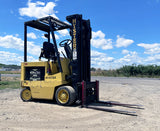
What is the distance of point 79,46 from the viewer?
7.70m

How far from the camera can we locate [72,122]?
5043 millimetres

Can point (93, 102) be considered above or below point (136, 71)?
below

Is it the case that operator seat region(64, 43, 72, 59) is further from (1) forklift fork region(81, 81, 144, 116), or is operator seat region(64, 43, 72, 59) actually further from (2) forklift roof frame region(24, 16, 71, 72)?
(1) forklift fork region(81, 81, 144, 116)

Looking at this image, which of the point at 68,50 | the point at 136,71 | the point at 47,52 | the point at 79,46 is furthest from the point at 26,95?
the point at 136,71

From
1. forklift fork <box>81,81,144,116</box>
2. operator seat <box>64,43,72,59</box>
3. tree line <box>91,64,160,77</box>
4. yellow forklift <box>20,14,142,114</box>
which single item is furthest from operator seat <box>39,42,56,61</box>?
tree line <box>91,64,160,77</box>

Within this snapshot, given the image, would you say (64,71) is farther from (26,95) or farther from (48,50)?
(26,95)

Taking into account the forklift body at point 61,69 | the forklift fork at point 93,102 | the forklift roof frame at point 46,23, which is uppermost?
the forklift roof frame at point 46,23

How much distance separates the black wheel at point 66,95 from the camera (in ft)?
23.0

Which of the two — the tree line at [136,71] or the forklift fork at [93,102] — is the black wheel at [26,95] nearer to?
the forklift fork at [93,102]

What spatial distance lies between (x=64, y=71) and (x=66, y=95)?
1.07 meters

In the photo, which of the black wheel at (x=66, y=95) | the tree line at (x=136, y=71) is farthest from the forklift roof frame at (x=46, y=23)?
the tree line at (x=136, y=71)

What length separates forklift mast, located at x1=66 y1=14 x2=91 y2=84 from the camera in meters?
7.51

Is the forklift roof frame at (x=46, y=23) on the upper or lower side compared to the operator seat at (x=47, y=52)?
upper

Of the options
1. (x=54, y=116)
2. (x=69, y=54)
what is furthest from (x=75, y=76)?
(x=54, y=116)
